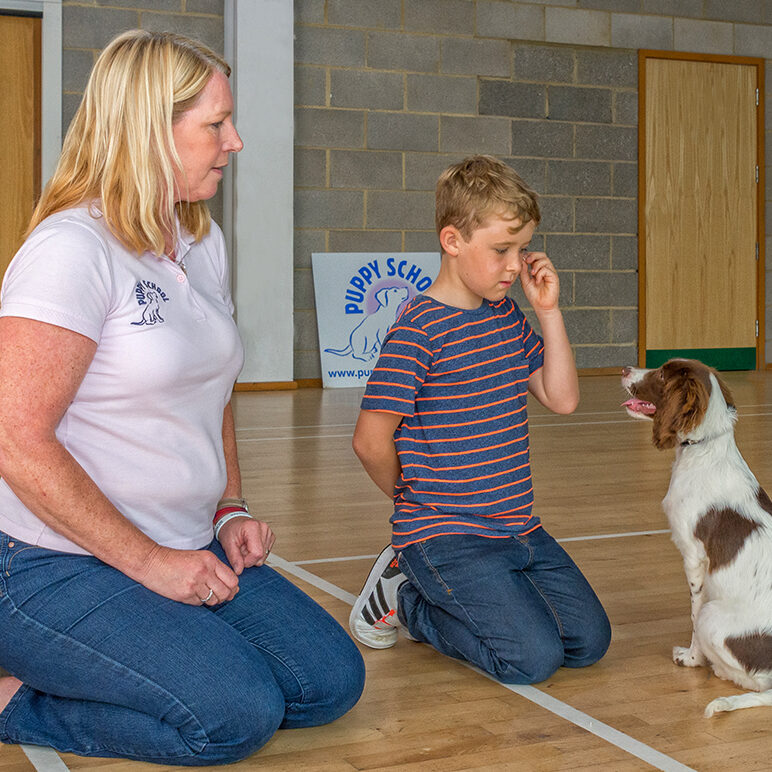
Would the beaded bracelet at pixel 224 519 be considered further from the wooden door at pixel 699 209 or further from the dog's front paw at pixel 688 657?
the wooden door at pixel 699 209

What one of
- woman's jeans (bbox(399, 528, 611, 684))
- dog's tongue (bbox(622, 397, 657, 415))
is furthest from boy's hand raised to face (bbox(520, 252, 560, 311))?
woman's jeans (bbox(399, 528, 611, 684))

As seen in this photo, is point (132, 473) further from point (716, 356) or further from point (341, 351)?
point (716, 356)

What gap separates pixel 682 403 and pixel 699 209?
749 centimetres

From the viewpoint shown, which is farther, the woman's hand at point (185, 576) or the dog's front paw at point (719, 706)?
the dog's front paw at point (719, 706)

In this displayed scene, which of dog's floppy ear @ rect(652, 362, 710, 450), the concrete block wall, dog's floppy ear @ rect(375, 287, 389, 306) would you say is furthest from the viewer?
dog's floppy ear @ rect(375, 287, 389, 306)

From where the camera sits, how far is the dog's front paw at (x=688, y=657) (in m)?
2.19

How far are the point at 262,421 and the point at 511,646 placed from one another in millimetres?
4194

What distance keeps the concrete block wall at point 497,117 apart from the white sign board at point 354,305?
0.11 m

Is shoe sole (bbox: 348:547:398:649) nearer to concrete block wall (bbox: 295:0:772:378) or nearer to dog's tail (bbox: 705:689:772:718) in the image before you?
dog's tail (bbox: 705:689:772:718)

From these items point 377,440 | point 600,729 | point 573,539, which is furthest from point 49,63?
point 600,729

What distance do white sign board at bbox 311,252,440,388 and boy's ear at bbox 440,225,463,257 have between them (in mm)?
5802

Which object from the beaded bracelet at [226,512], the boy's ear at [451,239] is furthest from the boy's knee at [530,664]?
the boy's ear at [451,239]

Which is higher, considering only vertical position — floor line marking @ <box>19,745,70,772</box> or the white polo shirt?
the white polo shirt

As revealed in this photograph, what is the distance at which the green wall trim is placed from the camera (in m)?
9.20
